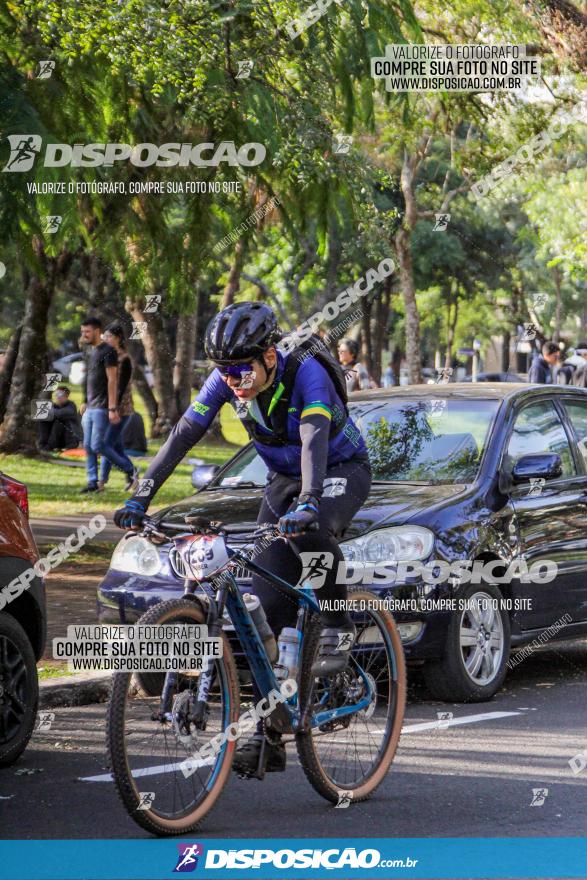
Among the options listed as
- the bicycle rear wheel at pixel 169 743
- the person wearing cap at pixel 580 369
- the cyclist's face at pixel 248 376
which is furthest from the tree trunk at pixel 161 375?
the bicycle rear wheel at pixel 169 743

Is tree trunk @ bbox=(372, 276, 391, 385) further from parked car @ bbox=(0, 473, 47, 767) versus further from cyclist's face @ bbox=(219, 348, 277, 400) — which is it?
cyclist's face @ bbox=(219, 348, 277, 400)

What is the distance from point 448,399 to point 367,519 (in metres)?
1.36

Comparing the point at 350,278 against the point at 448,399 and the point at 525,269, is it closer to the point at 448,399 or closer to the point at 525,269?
the point at 525,269

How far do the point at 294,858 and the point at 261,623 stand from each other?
85 cm

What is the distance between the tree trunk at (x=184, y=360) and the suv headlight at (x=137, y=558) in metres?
21.0

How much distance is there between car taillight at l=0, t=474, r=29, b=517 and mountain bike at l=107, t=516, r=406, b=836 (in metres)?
1.61

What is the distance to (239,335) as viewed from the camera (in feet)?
17.8

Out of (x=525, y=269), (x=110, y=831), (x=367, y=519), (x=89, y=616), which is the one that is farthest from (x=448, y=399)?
(x=525, y=269)

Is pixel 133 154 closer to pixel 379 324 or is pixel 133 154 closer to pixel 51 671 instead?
pixel 51 671

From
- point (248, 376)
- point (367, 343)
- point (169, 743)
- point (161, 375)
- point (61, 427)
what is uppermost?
point (367, 343)

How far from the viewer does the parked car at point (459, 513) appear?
8023 mm

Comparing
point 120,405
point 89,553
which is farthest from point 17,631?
point 120,405

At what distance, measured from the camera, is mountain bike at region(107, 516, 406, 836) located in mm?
5008

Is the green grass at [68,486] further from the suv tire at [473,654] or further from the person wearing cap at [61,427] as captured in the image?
the suv tire at [473,654]
